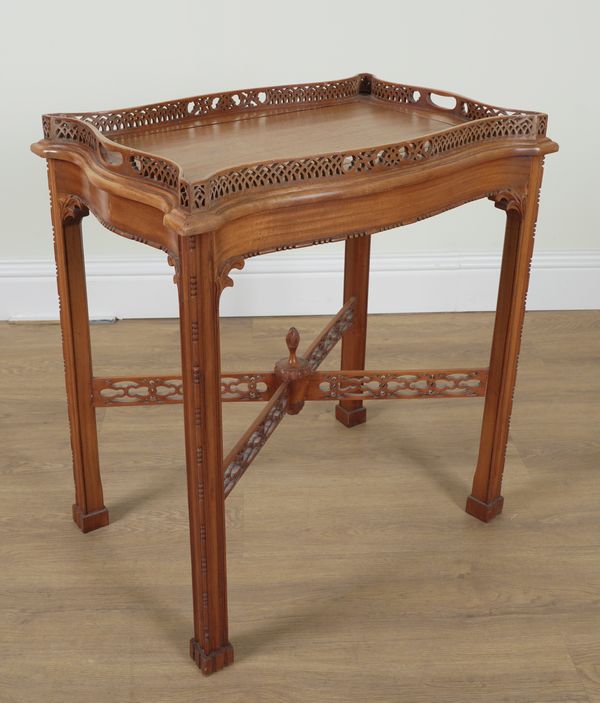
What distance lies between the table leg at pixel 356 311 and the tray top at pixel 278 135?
39cm

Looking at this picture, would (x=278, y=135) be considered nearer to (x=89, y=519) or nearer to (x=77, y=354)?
(x=77, y=354)

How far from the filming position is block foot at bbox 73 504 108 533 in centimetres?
225

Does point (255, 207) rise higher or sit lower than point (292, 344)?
higher

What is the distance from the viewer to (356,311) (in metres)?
2.60

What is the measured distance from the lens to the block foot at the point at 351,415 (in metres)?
2.74

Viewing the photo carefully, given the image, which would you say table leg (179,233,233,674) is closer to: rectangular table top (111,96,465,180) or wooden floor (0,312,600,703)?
wooden floor (0,312,600,703)

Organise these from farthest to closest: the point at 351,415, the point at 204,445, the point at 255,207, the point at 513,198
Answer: the point at 351,415 < the point at 513,198 < the point at 204,445 < the point at 255,207

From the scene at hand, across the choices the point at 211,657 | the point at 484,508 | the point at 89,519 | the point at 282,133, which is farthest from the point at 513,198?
the point at 89,519

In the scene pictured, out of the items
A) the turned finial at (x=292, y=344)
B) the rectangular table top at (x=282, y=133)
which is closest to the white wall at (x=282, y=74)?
the rectangular table top at (x=282, y=133)

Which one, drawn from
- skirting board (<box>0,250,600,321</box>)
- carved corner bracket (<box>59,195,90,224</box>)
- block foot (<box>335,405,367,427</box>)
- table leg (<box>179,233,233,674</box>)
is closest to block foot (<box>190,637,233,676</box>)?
table leg (<box>179,233,233,674</box>)

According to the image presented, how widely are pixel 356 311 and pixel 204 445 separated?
1.02 meters

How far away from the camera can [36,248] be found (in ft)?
11.1

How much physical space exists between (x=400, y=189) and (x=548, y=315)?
74.8 inches

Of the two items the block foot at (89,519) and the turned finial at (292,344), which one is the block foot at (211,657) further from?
the turned finial at (292,344)
